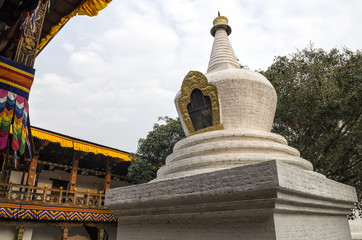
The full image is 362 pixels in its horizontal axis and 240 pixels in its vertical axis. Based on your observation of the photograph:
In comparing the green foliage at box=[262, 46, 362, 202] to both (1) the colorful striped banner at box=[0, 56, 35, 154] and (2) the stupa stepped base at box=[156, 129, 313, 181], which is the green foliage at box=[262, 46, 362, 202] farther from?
(1) the colorful striped banner at box=[0, 56, 35, 154]

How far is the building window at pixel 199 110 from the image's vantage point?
16.9 feet

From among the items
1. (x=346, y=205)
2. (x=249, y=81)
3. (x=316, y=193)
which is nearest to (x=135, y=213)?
(x=316, y=193)

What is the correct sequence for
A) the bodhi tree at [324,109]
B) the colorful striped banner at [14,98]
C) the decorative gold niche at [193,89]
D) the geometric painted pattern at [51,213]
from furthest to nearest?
the geometric painted pattern at [51,213]
the bodhi tree at [324,109]
the decorative gold niche at [193,89]
the colorful striped banner at [14,98]

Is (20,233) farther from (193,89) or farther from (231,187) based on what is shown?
(231,187)

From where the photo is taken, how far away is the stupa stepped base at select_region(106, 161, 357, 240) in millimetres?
2658

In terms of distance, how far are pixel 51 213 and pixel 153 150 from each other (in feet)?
19.3

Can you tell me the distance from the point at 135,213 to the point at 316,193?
101 inches

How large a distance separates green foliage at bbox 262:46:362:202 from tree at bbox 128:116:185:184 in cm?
619

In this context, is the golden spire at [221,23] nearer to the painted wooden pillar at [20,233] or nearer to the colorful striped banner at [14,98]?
the colorful striped banner at [14,98]

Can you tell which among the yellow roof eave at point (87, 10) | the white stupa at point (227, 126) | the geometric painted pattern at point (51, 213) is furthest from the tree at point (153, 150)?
the white stupa at point (227, 126)

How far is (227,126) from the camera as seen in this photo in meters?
4.91

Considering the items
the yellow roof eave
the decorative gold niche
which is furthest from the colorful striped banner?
the yellow roof eave

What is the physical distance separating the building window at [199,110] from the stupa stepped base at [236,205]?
2006 mm

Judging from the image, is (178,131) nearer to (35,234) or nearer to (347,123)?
(347,123)
